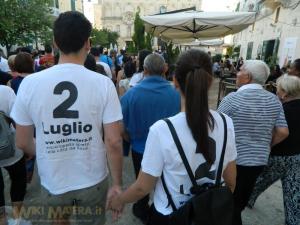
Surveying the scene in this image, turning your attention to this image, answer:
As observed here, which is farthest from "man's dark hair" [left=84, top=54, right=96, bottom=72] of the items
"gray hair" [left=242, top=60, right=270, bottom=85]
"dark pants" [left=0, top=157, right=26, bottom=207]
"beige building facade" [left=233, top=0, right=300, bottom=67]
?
"beige building facade" [left=233, top=0, right=300, bottom=67]

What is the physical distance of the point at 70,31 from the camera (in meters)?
1.56

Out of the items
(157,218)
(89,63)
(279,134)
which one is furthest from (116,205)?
(89,63)

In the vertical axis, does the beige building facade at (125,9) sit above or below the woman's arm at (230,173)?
above

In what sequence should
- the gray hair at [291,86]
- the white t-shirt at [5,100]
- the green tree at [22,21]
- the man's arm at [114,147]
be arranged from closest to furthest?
1. the man's arm at [114,147]
2. the white t-shirt at [5,100]
3. the gray hair at [291,86]
4. the green tree at [22,21]

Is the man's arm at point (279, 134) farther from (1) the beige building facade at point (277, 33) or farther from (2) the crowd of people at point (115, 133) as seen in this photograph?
(1) the beige building facade at point (277, 33)

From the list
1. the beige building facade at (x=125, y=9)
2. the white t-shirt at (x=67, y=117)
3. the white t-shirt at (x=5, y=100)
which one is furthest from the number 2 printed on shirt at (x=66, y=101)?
the beige building facade at (x=125, y=9)

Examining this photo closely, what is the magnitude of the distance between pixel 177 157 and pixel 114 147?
537 millimetres

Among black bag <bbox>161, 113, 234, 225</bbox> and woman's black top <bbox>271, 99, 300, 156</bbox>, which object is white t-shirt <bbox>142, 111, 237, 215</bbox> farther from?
woman's black top <bbox>271, 99, 300, 156</bbox>

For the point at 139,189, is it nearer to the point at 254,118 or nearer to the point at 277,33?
the point at 254,118

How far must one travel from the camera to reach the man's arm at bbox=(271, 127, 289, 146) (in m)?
2.34

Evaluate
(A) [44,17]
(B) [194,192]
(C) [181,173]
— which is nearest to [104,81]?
(C) [181,173]

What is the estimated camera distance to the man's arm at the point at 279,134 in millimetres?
2344

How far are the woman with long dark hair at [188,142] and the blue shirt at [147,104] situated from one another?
1.05 metres

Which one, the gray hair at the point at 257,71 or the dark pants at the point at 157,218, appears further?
the gray hair at the point at 257,71
